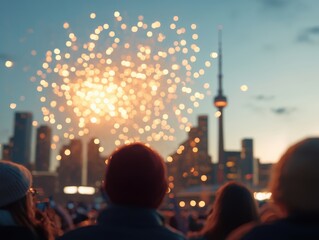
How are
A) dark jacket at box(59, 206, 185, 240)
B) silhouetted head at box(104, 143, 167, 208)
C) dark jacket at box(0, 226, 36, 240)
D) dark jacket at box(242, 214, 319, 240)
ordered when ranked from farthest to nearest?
dark jacket at box(0, 226, 36, 240)
silhouetted head at box(104, 143, 167, 208)
dark jacket at box(59, 206, 185, 240)
dark jacket at box(242, 214, 319, 240)

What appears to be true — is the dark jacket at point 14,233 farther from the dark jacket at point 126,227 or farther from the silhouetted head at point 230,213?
the silhouetted head at point 230,213

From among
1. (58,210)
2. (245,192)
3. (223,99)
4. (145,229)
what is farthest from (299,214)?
(223,99)

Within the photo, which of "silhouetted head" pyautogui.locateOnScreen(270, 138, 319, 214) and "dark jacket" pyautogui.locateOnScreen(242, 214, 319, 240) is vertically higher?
"silhouetted head" pyautogui.locateOnScreen(270, 138, 319, 214)

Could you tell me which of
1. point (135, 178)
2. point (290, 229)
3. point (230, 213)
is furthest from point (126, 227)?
point (230, 213)

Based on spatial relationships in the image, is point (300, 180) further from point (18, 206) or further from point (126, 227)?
point (18, 206)

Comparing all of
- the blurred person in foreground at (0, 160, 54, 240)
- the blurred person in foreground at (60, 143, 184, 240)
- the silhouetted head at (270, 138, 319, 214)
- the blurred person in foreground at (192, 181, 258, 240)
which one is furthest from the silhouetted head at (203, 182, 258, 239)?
the silhouetted head at (270, 138, 319, 214)

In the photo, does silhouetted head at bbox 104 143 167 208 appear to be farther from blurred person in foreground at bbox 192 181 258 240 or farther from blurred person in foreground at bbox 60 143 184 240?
blurred person in foreground at bbox 192 181 258 240

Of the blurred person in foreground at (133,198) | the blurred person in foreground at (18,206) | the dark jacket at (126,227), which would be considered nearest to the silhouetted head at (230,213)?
the blurred person in foreground at (18,206)
